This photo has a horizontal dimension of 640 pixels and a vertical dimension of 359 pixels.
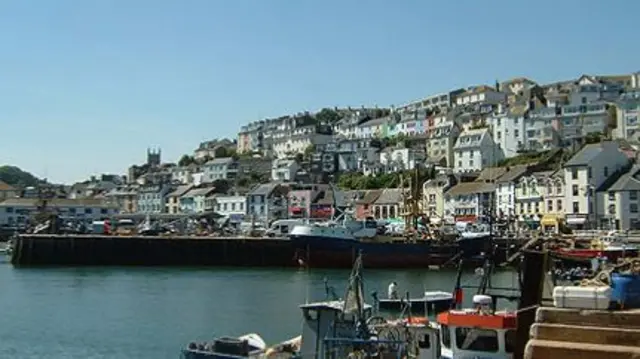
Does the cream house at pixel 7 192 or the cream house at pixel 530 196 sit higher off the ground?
the cream house at pixel 7 192

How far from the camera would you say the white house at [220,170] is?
6658 inches

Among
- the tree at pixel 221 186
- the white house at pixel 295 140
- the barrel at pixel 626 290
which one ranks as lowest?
the barrel at pixel 626 290

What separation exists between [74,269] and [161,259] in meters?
7.71

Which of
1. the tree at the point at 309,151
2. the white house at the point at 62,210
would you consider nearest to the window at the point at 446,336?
the white house at the point at 62,210

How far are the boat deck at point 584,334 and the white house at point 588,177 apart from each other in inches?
3154

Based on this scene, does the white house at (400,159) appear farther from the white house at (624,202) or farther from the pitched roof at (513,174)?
the white house at (624,202)

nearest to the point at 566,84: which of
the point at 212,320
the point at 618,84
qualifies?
the point at 618,84

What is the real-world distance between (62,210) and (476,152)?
61.2 meters

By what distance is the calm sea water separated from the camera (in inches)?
1335

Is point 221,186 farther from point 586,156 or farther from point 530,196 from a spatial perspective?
point 586,156

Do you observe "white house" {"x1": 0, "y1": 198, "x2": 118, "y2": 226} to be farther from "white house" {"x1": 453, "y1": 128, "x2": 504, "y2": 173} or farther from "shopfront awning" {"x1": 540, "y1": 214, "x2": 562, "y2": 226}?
"shopfront awning" {"x1": 540, "y1": 214, "x2": 562, "y2": 226}

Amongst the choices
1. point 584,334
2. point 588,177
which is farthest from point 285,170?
point 584,334

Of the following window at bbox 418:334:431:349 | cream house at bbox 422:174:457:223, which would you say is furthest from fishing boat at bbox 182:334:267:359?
cream house at bbox 422:174:457:223

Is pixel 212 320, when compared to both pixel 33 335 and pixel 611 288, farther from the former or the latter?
pixel 611 288
